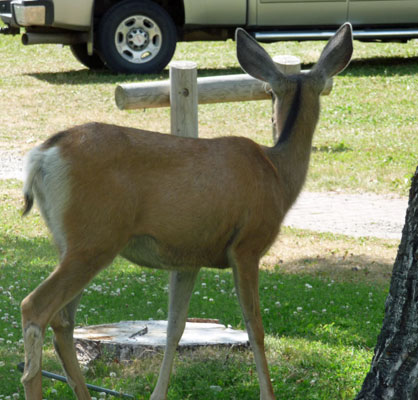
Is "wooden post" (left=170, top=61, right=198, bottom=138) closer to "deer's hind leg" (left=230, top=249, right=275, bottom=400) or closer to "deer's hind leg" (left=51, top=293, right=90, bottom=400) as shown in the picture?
"deer's hind leg" (left=230, top=249, right=275, bottom=400)

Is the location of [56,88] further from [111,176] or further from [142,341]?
[111,176]

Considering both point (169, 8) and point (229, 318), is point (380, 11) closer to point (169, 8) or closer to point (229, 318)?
point (169, 8)

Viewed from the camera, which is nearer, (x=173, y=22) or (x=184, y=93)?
(x=184, y=93)

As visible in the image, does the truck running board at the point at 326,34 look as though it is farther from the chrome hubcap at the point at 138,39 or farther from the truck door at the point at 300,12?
the chrome hubcap at the point at 138,39

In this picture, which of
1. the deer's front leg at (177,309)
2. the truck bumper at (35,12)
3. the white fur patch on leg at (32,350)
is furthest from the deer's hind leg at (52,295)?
the truck bumper at (35,12)

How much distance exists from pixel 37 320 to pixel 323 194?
6.93 metres

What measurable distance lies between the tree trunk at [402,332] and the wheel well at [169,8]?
12.1m

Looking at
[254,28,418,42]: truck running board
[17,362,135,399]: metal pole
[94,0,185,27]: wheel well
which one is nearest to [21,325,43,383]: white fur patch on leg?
[17,362,135,399]: metal pole

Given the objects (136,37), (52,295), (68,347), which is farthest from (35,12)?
(52,295)

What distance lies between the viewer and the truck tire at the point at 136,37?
607 inches

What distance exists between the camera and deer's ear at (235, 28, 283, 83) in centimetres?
562

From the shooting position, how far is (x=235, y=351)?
6.09 m

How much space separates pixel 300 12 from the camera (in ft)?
52.7

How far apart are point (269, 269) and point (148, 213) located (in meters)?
3.81
